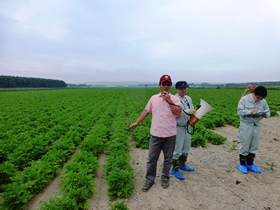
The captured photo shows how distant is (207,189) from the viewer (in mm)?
4711

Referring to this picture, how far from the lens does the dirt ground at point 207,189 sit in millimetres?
4141

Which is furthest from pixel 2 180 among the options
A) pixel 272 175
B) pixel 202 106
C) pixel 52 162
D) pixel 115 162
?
pixel 272 175

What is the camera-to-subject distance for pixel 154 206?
13.4 ft

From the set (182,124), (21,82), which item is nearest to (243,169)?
(182,124)

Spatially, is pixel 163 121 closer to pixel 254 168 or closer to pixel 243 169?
pixel 243 169

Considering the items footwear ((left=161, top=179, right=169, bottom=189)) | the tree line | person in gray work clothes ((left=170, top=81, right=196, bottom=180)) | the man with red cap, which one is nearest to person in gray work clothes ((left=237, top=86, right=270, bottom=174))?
person in gray work clothes ((left=170, top=81, right=196, bottom=180))

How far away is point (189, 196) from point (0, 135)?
817cm

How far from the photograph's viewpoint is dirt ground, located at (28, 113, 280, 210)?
414cm

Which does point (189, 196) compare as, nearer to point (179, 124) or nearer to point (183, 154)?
point (183, 154)

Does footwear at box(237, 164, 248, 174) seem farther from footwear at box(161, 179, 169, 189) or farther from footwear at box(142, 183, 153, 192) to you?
footwear at box(142, 183, 153, 192)

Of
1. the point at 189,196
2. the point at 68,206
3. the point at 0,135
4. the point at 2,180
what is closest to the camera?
the point at 68,206

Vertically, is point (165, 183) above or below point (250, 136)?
below

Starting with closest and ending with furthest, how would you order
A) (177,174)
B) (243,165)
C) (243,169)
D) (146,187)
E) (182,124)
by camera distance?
(146,187)
(182,124)
(177,174)
(243,169)
(243,165)

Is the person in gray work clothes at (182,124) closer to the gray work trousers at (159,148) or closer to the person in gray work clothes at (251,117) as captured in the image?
the gray work trousers at (159,148)
